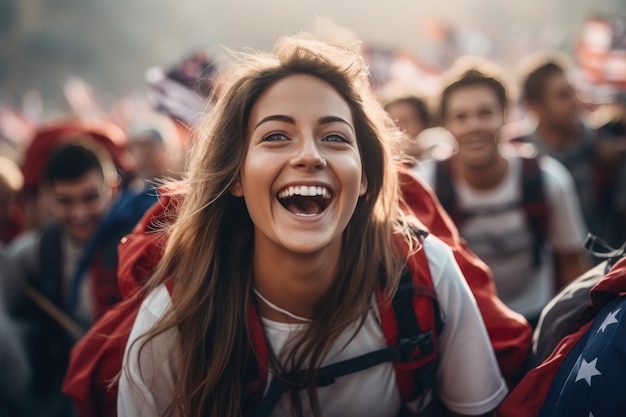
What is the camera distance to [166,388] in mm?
2227

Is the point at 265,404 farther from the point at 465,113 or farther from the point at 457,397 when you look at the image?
the point at 465,113

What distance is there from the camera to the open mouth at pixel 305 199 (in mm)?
2129

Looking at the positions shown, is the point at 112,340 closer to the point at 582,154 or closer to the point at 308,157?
the point at 308,157

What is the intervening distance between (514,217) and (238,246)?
6.10 feet

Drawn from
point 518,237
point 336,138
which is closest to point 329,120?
point 336,138

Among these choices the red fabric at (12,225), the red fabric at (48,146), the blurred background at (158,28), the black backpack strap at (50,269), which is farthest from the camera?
the blurred background at (158,28)

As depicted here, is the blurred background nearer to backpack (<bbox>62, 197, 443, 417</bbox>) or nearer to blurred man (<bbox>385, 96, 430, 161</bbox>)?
blurred man (<bbox>385, 96, 430, 161</bbox>)

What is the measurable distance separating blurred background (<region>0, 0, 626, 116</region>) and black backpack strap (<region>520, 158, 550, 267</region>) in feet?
108

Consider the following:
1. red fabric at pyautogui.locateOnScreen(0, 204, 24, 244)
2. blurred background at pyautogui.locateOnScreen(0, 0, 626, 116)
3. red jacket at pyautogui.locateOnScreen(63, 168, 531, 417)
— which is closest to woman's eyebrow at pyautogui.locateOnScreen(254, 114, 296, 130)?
red jacket at pyautogui.locateOnScreen(63, 168, 531, 417)

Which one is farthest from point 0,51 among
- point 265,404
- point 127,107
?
Result: point 265,404

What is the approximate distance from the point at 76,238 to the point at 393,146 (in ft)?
7.78

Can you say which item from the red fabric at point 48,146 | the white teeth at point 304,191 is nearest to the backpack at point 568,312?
the white teeth at point 304,191

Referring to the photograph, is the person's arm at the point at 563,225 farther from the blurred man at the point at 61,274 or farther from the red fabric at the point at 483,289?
the blurred man at the point at 61,274

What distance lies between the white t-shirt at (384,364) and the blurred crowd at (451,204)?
783mm
